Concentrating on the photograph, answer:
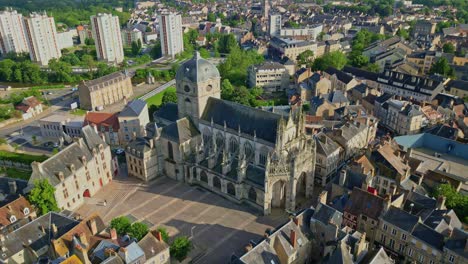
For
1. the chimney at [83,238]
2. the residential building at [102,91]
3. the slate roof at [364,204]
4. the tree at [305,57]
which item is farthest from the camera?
the tree at [305,57]

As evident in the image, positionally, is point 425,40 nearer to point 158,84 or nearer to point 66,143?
point 158,84

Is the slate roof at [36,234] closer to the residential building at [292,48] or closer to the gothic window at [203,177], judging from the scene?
the gothic window at [203,177]

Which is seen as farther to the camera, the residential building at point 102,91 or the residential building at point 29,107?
the residential building at point 102,91

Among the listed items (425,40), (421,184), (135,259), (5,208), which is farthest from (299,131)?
(425,40)

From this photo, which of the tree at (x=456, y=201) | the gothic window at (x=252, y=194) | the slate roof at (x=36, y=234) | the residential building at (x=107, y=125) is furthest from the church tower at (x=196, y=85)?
the tree at (x=456, y=201)

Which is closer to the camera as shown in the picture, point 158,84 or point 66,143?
point 66,143

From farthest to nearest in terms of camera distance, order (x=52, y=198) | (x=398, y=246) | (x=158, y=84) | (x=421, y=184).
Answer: (x=158, y=84)
(x=421, y=184)
(x=52, y=198)
(x=398, y=246)

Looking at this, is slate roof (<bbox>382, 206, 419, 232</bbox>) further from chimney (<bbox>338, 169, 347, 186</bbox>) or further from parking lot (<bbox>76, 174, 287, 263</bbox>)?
parking lot (<bbox>76, 174, 287, 263</bbox>)

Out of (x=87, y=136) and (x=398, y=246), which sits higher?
(x=87, y=136)
